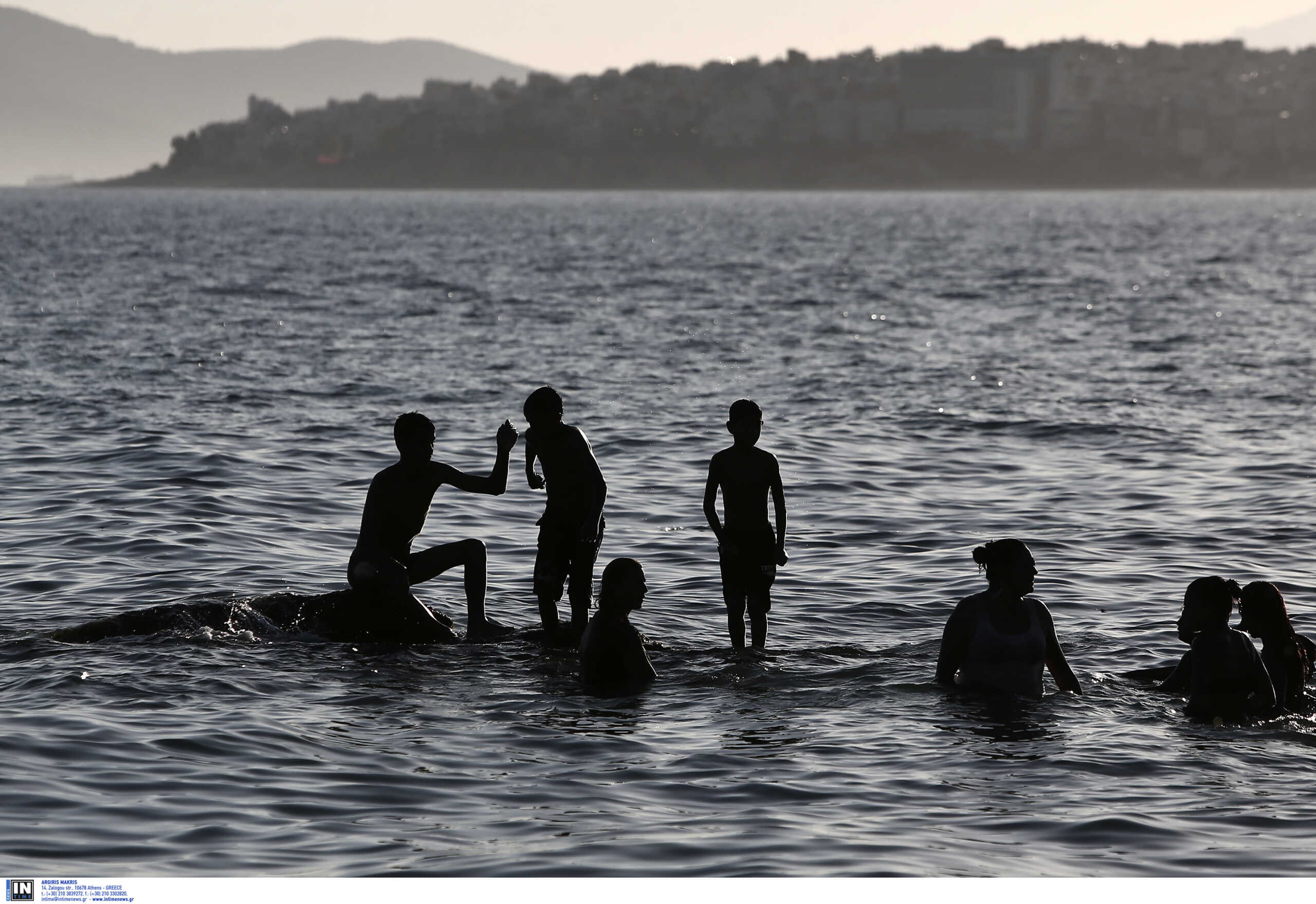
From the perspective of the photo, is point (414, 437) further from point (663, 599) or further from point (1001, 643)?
point (1001, 643)

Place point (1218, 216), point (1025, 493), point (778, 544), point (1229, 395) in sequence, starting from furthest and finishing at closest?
1. point (1218, 216)
2. point (1229, 395)
3. point (1025, 493)
4. point (778, 544)

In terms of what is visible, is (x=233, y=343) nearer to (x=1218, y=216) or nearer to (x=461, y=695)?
(x=461, y=695)

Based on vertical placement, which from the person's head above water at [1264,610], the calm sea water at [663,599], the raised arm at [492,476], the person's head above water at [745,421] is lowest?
the calm sea water at [663,599]

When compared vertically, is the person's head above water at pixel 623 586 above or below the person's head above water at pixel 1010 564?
below

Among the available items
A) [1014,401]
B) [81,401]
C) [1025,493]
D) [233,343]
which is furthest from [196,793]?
[233,343]

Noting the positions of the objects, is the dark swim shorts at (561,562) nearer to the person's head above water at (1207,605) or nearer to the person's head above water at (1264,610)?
the person's head above water at (1207,605)


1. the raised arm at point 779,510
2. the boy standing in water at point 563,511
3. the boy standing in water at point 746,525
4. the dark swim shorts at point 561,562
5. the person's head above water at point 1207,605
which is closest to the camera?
the person's head above water at point 1207,605

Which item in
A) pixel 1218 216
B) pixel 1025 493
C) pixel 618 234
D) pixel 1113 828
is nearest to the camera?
pixel 1113 828

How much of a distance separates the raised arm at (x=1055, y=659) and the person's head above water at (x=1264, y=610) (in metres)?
1.29

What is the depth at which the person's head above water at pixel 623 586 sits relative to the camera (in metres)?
11.5

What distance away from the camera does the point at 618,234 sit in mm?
123188

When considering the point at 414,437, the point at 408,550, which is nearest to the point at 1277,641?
the point at 414,437

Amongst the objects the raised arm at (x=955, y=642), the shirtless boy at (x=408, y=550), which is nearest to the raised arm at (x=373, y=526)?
the shirtless boy at (x=408, y=550)

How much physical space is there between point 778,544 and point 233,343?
29.5 meters
